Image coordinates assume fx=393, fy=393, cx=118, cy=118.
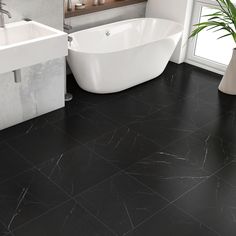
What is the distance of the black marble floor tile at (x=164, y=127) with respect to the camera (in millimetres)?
3525

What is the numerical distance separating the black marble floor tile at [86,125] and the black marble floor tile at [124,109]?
3.9 inches

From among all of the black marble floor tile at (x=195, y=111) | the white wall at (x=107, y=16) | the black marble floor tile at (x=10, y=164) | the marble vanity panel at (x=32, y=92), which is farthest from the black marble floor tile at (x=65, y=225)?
the white wall at (x=107, y=16)

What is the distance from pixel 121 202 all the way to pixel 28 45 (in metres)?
1.31

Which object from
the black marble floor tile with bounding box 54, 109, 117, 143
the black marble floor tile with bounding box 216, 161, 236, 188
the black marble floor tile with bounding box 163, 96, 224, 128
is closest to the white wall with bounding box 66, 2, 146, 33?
the black marble floor tile with bounding box 54, 109, 117, 143

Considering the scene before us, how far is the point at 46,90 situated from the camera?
3672mm

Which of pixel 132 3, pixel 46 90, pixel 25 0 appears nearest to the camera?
pixel 25 0

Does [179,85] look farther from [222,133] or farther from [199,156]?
[199,156]

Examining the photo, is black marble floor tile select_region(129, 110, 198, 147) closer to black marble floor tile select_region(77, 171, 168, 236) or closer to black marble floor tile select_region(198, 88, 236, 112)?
black marble floor tile select_region(198, 88, 236, 112)

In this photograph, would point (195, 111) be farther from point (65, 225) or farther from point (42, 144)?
point (65, 225)

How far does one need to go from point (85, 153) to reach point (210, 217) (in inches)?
44.5

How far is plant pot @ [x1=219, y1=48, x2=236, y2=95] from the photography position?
13.8 ft

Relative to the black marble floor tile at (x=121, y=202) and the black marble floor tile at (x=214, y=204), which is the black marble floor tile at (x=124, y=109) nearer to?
the black marble floor tile at (x=121, y=202)

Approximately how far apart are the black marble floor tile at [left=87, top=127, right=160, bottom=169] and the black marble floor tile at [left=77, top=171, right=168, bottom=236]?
9.5 inches


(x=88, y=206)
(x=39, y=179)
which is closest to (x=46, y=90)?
(x=39, y=179)
